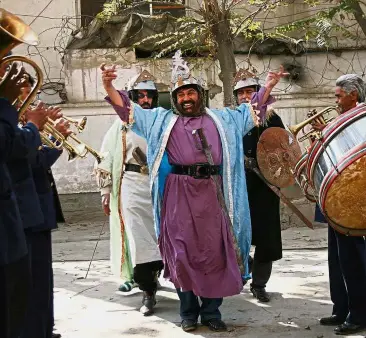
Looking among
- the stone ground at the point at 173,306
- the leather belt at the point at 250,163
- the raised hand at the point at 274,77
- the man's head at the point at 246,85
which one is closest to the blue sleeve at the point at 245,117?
the raised hand at the point at 274,77

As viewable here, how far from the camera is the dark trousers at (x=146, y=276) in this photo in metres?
6.96

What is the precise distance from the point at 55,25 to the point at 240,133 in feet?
26.5

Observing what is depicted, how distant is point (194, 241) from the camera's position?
619 cm

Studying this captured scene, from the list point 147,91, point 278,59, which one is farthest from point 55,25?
point 147,91

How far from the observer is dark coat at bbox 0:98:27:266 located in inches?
157

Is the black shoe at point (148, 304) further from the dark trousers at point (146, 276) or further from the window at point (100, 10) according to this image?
the window at point (100, 10)

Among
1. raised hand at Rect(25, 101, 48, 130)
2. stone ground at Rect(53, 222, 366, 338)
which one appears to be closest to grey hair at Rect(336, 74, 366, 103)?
stone ground at Rect(53, 222, 366, 338)

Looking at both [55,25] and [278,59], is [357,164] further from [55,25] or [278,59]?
[55,25]

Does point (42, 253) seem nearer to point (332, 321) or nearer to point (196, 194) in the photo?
point (196, 194)

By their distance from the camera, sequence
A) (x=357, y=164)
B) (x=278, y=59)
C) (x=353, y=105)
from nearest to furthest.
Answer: (x=357, y=164) → (x=353, y=105) → (x=278, y=59)

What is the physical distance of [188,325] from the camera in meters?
6.20

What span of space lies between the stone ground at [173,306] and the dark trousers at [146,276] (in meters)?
0.10

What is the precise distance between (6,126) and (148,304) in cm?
322

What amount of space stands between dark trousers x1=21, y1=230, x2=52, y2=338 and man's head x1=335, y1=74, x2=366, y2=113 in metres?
2.26
